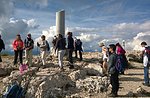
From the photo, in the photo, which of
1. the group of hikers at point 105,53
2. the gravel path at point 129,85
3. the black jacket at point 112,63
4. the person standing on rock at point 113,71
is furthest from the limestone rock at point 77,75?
the black jacket at point 112,63

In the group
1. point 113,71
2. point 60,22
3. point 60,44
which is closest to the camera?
point 113,71

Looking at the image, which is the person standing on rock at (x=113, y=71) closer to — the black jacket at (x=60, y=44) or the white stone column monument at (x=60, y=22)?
the black jacket at (x=60, y=44)

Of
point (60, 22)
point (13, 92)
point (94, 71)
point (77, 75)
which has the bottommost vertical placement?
point (13, 92)

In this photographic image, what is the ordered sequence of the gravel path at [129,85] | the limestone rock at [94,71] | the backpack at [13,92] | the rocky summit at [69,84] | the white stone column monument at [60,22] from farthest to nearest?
the white stone column monument at [60,22] < the limestone rock at [94,71] < the rocky summit at [69,84] < the gravel path at [129,85] < the backpack at [13,92]

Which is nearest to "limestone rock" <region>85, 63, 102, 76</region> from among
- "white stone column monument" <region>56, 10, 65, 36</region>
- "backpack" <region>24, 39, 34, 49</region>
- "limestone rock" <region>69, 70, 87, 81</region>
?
"limestone rock" <region>69, 70, 87, 81</region>

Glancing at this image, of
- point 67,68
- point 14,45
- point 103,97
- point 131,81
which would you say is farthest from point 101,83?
point 14,45

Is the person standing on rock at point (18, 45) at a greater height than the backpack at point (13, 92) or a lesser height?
greater

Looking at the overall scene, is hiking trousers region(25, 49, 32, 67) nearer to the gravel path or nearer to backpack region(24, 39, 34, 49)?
backpack region(24, 39, 34, 49)

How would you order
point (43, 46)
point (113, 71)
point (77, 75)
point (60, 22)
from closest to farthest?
point (113, 71) < point (77, 75) < point (43, 46) < point (60, 22)

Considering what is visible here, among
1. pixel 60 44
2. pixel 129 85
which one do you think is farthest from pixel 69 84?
pixel 129 85

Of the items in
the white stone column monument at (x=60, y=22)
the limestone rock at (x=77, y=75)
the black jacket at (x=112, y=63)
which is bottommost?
the limestone rock at (x=77, y=75)

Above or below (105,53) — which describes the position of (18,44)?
above

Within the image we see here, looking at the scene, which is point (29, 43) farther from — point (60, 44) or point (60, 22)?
point (60, 22)

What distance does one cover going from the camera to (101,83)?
557 inches
